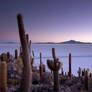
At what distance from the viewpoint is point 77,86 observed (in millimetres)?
8008

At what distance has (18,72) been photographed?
415 inches

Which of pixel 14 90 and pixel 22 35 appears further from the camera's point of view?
pixel 14 90

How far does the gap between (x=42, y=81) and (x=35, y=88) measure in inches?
113

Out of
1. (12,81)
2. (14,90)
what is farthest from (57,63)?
(12,81)

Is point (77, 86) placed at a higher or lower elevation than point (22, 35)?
lower

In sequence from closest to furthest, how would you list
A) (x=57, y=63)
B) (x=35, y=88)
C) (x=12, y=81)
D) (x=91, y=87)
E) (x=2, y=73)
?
(x=2, y=73)
(x=57, y=63)
(x=35, y=88)
(x=91, y=87)
(x=12, y=81)

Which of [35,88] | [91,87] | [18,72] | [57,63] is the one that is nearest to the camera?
[57,63]

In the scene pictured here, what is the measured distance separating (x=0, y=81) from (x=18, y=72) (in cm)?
660

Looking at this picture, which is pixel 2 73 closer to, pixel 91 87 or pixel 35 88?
pixel 35 88

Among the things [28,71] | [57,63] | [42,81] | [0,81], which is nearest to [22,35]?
[28,71]

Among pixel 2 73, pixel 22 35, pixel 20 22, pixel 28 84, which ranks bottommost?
pixel 28 84

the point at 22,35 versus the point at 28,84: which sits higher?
the point at 22,35

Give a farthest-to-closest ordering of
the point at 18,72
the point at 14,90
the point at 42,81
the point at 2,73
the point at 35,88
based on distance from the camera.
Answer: the point at 18,72
the point at 42,81
the point at 35,88
the point at 14,90
the point at 2,73

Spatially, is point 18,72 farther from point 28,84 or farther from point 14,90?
point 28,84
